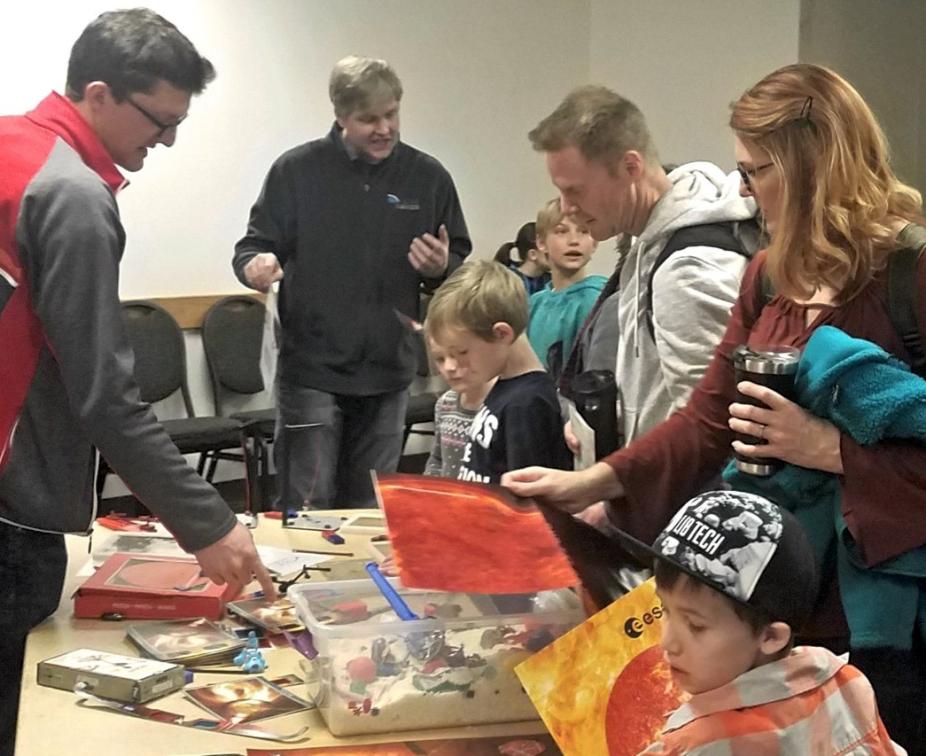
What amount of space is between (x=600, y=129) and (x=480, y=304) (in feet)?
1.44

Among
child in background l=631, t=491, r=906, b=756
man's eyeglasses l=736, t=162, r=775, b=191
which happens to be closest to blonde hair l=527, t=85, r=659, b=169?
man's eyeglasses l=736, t=162, r=775, b=191

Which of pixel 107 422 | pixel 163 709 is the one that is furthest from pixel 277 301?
pixel 163 709

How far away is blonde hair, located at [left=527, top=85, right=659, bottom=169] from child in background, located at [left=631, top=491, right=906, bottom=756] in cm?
119

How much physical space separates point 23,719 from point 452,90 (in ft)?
16.5

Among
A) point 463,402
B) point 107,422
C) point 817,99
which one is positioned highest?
point 817,99

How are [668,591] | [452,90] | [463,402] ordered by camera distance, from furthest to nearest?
[452,90] < [463,402] < [668,591]

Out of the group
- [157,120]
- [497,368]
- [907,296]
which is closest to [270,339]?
[497,368]

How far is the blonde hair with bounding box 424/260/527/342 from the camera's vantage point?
2352 millimetres

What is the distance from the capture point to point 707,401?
5.74 feet

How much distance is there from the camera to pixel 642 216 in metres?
2.21

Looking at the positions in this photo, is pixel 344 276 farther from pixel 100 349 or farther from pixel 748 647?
pixel 748 647

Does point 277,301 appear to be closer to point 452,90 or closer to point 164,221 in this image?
point 164,221

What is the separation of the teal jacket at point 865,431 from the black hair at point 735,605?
1.18 ft

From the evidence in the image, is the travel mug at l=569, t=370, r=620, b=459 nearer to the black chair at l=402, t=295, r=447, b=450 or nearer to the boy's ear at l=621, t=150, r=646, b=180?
the boy's ear at l=621, t=150, r=646, b=180
